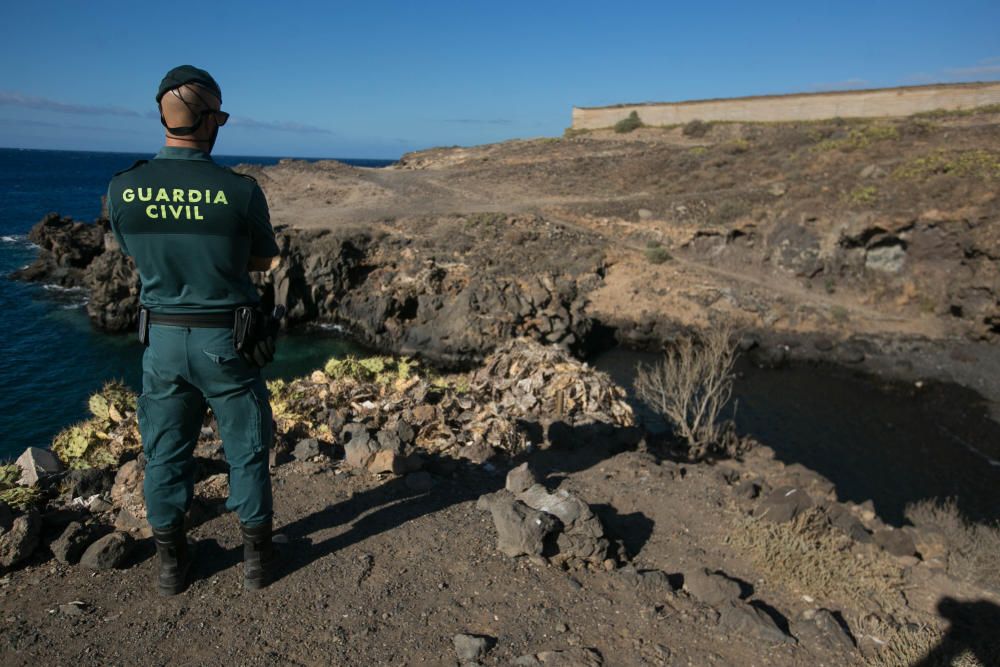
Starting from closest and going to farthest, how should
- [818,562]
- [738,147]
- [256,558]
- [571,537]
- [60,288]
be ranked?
[256,558] → [571,537] → [818,562] → [60,288] → [738,147]

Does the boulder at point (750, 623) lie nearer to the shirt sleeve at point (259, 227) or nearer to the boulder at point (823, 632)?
the boulder at point (823, 632)

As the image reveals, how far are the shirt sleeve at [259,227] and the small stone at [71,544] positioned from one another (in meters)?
2.35

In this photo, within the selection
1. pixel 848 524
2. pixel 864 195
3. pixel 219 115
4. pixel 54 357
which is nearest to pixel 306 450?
pixel 219 115

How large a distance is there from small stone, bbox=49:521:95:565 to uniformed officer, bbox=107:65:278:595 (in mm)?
784

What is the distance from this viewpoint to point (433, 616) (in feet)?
12.8

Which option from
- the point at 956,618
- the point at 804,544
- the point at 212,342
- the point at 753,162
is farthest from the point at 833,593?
the point at 753,162

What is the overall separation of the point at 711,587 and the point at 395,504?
258cm

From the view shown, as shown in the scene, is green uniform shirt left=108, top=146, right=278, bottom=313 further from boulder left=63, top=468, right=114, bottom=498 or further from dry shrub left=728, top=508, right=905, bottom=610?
dry shrub left=728, top=508, right=905, bottom=610

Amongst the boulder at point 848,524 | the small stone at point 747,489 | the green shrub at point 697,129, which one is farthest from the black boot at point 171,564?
the green shrub at point 697,129

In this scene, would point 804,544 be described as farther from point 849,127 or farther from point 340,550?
point 849,127

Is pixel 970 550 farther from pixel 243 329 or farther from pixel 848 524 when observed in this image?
pixel 243 329

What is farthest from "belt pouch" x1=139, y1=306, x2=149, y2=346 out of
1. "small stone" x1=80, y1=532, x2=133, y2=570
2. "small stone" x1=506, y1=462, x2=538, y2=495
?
"small stone" x1=506, y1=462, x2=538, y2=495

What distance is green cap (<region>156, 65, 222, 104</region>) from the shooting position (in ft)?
10.9

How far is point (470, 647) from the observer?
3.60 m
